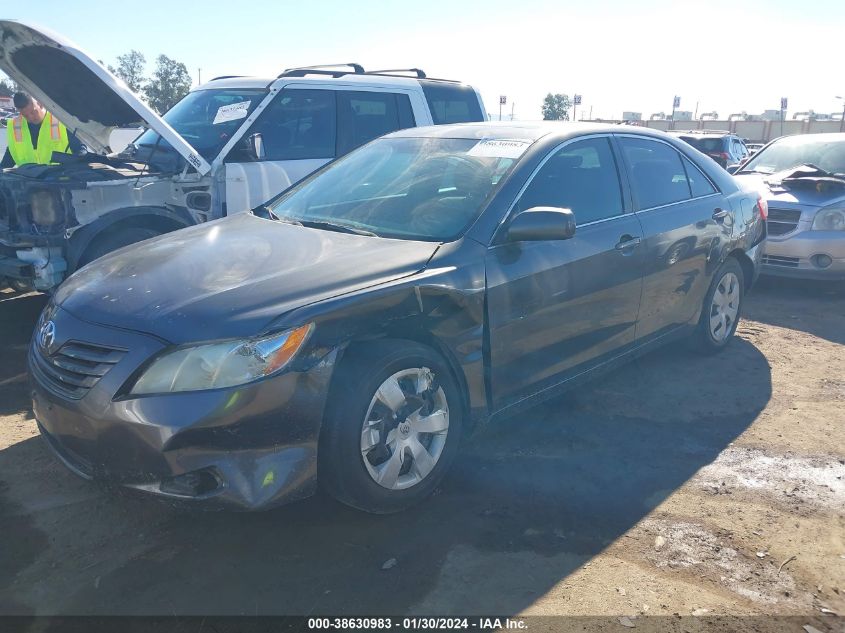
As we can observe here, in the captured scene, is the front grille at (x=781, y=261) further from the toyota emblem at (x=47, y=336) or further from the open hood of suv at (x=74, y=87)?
the toyota emblem at (x=47, y=336)

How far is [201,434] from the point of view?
2580 mm

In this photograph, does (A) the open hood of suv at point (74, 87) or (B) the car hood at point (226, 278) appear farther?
(A) the open hood of suv at point (74, 87)

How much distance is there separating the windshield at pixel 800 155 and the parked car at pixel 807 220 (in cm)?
2

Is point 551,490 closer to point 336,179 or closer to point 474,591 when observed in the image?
point 474,591

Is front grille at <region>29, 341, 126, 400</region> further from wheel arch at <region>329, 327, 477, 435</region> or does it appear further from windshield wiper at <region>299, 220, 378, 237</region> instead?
windshield wiper at <region>299, 220, 378, 237</region>

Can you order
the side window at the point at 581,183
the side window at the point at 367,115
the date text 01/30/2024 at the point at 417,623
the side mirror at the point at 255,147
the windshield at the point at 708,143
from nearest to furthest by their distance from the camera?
the date text 01/30/2024 at the point at 417,623, the side window at the point at 581,183, the side mirror at the point at 255,147, the side window at the point at 367,115, the windshield at the point at 708,143

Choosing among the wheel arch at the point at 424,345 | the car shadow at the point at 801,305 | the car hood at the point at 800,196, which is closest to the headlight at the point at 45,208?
the wheel arch at the point at 424,345

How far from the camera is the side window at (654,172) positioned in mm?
4405

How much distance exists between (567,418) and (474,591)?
178 centimetres

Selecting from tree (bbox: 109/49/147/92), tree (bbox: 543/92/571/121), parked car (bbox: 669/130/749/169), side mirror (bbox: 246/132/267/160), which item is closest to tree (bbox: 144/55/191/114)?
tree (bbox: 109/49/147/92)

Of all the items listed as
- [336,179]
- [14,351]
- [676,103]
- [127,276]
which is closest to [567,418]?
[336,179]

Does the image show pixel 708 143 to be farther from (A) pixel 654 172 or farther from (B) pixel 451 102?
(A) pixel 654 172

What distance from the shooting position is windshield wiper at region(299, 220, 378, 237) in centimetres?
360

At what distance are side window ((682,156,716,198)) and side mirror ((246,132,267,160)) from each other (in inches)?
133
